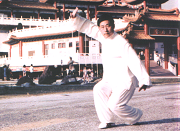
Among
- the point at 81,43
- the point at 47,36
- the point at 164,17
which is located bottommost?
the point at 81,43

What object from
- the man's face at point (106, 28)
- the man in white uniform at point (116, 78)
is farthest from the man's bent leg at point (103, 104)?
the man's face at point (106, 28)

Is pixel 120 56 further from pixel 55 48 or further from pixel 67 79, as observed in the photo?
pixel 55 48

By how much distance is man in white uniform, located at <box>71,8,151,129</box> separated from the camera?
3713mm

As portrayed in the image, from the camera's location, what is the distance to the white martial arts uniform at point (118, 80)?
3713mm

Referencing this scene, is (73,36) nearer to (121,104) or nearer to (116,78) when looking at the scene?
(116,78)

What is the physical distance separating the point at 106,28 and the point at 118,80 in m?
0.89

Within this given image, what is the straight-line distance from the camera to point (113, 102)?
3721 mm

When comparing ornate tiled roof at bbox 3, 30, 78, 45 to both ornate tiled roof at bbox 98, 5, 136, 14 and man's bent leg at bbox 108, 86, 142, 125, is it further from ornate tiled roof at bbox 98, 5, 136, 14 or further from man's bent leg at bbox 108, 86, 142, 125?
man's bent leg at bbox 108, 86, 142, 125

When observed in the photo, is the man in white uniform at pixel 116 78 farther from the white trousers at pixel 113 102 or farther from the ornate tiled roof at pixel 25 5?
the ornate tiled roof at pixel 25 5

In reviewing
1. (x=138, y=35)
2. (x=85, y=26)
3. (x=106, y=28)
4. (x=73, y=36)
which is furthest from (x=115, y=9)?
(x=106, y=28)

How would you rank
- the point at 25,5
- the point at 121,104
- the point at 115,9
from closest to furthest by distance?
the point at 121,104 < the point at 25,5 < the point at 115,9

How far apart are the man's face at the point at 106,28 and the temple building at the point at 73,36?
1768 cm

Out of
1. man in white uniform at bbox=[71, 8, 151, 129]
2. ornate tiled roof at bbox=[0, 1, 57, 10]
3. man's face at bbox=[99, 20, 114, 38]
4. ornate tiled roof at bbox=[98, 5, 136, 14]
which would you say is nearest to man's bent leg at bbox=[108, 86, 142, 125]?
man in white uniform at bbox=[71, 8, 151, 129]

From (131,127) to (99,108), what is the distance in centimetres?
61
